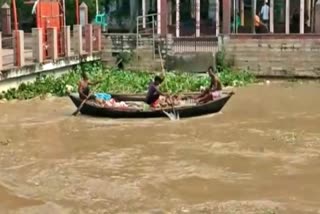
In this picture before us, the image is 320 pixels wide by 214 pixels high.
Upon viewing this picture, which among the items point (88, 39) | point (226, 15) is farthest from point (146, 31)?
point (88, 39)

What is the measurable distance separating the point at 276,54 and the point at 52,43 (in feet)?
27.3

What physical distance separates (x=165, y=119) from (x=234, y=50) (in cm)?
1012

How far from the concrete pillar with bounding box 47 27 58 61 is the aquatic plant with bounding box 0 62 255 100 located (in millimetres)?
776

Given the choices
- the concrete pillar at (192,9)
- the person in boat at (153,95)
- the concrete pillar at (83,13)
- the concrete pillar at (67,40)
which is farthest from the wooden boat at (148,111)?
the concrete pillar at (192,9)

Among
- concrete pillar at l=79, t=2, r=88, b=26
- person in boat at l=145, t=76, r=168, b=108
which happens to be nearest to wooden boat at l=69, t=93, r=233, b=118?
person in boat at l=145, t=76, r=168, b=108

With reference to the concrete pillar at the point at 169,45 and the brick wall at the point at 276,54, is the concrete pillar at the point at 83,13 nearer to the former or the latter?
the concrete pillar at the point at 169,45

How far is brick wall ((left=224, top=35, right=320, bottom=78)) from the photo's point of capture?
28.8 meters

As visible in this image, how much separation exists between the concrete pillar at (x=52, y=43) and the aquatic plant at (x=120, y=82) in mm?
776

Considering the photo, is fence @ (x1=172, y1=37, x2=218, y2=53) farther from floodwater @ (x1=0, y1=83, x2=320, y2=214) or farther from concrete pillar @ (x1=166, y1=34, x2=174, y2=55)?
floodwater @ (x1=0, y1=83, x2=320, y2=214)

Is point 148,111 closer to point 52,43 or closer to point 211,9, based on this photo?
point 52,43

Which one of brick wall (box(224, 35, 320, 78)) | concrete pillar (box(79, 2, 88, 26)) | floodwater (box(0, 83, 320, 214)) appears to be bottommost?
floodwater (box(0, 83, 320, 214))

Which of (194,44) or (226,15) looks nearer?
(194,44)

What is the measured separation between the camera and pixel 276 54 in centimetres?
2905

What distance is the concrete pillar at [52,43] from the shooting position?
2656 cm
